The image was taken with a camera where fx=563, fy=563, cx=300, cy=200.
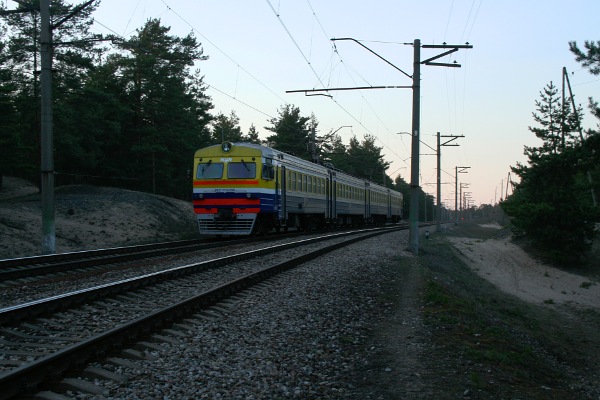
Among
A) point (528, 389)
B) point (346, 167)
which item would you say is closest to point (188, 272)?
point (528, 389)

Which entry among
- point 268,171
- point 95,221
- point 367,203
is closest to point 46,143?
point 268,171

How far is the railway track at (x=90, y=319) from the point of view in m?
4.77

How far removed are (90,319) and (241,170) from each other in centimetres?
1401

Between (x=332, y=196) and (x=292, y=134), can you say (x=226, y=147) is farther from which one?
(x=292, y=134)

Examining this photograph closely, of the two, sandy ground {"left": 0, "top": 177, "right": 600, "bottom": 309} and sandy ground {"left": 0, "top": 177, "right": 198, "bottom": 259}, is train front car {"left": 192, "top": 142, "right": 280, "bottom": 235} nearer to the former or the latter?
sandy ground {"left": 0, "top": 177, "right": 198, "bottom": 259}

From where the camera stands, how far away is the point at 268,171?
20.9 metres

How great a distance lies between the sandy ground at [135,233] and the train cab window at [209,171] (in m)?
3.73

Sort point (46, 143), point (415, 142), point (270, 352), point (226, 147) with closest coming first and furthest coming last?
point (270, 352), point (46, 143), point (415, 142), point (226, 147)

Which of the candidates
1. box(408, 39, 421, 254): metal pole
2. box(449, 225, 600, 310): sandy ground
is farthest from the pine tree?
box(408, 39, 421, 254): metal pole

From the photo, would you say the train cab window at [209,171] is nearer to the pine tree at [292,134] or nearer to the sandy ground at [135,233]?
the sandy ground at [135,233]

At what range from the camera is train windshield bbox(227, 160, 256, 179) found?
2056 cm

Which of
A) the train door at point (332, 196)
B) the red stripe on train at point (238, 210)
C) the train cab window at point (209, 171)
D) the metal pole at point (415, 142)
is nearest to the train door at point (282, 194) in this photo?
the red stripe on train at point (238, 210)

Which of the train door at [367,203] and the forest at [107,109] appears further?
the train door at [367,203]

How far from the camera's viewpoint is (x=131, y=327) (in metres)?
6.08
